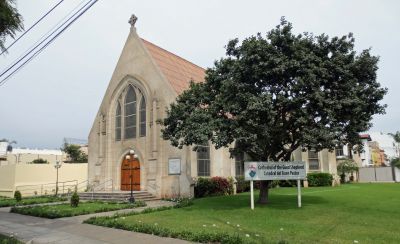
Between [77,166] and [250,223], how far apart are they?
2984cm

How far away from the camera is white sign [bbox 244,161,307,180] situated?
655 inches

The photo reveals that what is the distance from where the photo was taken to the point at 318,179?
1345 inches

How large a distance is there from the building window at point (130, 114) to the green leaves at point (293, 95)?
12933 mm

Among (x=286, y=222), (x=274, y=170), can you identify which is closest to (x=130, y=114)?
(x=274, y=170)

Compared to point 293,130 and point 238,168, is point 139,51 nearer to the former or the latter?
point 238,168

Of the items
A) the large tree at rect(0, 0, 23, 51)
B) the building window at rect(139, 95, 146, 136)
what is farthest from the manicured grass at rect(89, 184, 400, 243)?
the building window at rect(139, 95, 146, 136)

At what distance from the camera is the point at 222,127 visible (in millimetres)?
16297

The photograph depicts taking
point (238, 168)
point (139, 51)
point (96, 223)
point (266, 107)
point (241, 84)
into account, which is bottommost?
point (96, 223)

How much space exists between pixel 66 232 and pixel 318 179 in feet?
87.2

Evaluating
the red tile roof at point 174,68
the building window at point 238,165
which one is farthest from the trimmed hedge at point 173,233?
the building window at point 238,165

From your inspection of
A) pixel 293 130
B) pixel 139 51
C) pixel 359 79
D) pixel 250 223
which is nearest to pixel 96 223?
pixel 250 223

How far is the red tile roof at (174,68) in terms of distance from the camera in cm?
2820

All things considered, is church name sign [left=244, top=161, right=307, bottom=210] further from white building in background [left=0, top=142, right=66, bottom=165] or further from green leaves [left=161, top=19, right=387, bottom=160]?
white building in background [left=0, top=142, right=66, bottom=165]

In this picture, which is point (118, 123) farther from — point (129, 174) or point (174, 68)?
point (174, 68)
